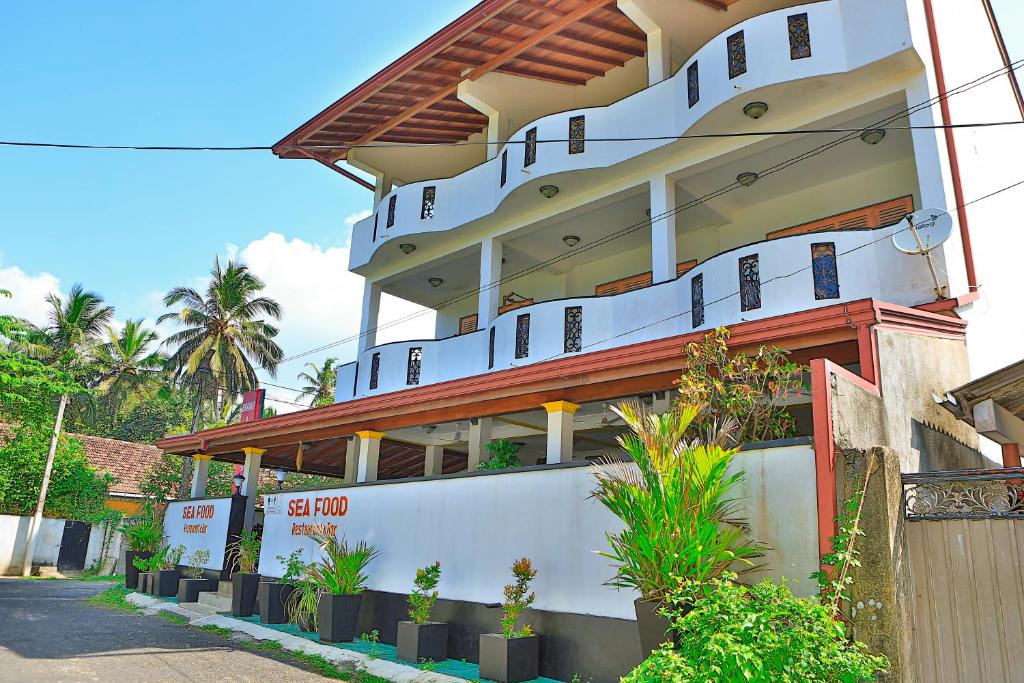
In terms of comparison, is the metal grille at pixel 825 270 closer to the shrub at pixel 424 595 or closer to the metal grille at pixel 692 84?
the metal grille at pixel 692 84

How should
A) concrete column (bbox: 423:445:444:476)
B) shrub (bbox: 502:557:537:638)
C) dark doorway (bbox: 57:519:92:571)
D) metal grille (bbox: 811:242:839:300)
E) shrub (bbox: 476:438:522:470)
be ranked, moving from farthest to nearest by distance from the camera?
dark doorway (bbox: 57:519:92:571) < concrete column (bbox: 423:445:444:476) < shrub (bbox: 476:438:522:470) < metal grille (bbox: 811:242:839:300) < shrub (bbox: 502:557:537:638)

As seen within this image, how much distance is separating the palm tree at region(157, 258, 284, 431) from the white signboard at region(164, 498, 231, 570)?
1666cm

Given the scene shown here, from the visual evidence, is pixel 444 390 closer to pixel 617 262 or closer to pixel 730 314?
pixel 730 314

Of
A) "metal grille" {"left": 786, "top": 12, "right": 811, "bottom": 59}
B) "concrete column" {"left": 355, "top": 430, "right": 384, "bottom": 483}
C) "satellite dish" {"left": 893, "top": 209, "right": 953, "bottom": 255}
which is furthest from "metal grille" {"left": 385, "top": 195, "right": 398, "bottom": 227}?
"satellite dish" {"left": 893, "top": 209, "right": 953, "bottom": 255}

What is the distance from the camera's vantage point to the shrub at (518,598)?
900 cm

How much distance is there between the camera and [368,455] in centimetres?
1361

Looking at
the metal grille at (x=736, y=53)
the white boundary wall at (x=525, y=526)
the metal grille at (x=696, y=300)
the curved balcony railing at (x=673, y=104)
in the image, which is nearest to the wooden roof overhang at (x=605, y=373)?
the white boundary wall at (x=525, y=526)

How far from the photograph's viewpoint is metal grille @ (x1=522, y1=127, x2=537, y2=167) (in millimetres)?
13977

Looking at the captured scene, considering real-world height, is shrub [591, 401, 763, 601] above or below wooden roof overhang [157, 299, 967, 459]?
below

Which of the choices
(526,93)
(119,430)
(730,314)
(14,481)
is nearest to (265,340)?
(14,481)

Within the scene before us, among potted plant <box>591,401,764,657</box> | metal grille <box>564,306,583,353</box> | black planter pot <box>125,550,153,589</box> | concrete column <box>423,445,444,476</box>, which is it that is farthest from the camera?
black planter pot <box>125,550,153,589</box>

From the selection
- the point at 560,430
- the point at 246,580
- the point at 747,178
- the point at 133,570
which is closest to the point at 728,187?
the point at 747,178

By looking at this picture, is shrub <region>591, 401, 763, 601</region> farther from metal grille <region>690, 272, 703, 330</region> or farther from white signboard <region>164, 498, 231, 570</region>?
white signboard <region>164, 498, 231, 570</region>

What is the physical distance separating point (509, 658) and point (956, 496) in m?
4.85
